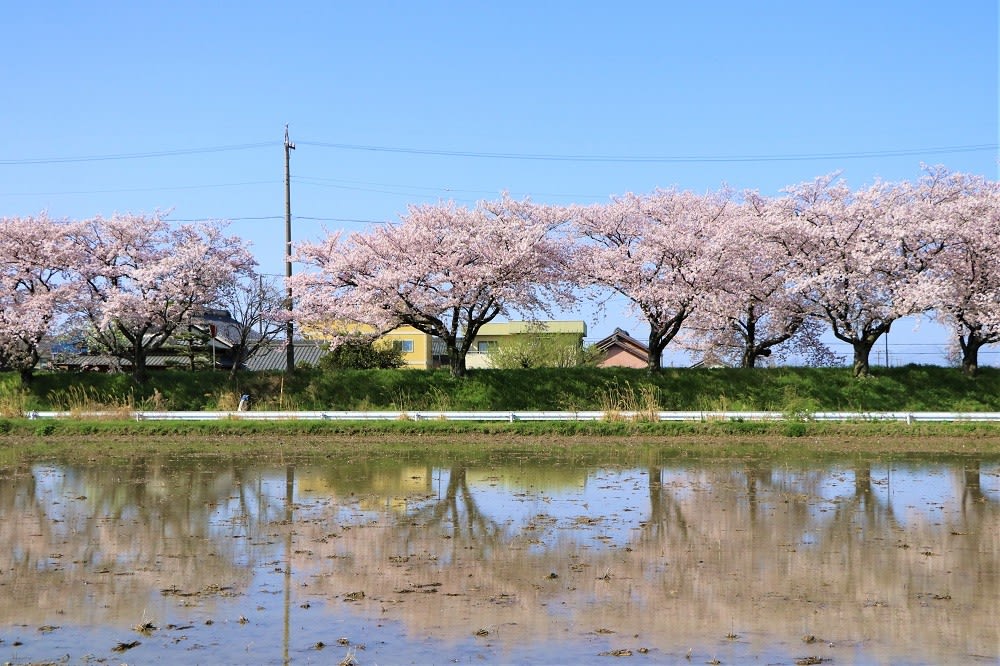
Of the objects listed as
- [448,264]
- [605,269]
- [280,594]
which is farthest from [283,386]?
[280,594]

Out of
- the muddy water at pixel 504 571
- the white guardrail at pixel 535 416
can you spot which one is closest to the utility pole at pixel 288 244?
the white guardrail at pixel 535 416

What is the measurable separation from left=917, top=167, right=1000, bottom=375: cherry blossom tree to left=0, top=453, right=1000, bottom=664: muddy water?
20.2 metres

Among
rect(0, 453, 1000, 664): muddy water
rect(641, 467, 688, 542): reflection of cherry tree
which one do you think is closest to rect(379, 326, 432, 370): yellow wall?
rect(0, 453, 1000, 664): muddy water

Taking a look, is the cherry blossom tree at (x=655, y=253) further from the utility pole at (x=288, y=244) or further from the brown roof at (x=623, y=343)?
the brown roof at (x=623, y=343)

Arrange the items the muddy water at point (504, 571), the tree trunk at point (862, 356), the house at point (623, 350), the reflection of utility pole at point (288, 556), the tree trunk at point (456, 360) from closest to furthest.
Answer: the muddy water at point (504, 571), the reflection of utility pole at point (288, 556), the tree trunk at point (862, 356), the tree trunk at point (456, 360), the house at point (623, 350)

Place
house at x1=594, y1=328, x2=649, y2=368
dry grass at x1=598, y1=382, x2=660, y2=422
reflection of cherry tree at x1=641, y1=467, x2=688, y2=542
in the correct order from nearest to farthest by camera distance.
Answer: reflection of cherry tree at x1=641, y1=467, x2=688, y2=542, dry grass at x1=598, y1=382, x2=660, y2=422, house at x1=594, y1=328, x2=649, y2=368

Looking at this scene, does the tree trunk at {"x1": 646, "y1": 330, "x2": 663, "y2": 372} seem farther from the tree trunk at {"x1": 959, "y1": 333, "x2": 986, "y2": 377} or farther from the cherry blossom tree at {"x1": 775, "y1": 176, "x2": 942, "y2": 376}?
the tree trunk at {"x1": 959, "y1": 333, "x2": 986, "y2": 377}

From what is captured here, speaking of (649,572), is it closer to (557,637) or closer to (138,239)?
(557,637)

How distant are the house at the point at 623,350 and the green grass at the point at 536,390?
2997cm

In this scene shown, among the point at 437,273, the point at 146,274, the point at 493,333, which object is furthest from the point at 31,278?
the point at 493,333

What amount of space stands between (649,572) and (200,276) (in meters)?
31.3

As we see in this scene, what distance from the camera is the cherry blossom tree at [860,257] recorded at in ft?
115

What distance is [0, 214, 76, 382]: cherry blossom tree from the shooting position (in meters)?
37.4

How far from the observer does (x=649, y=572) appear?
9961 mm
